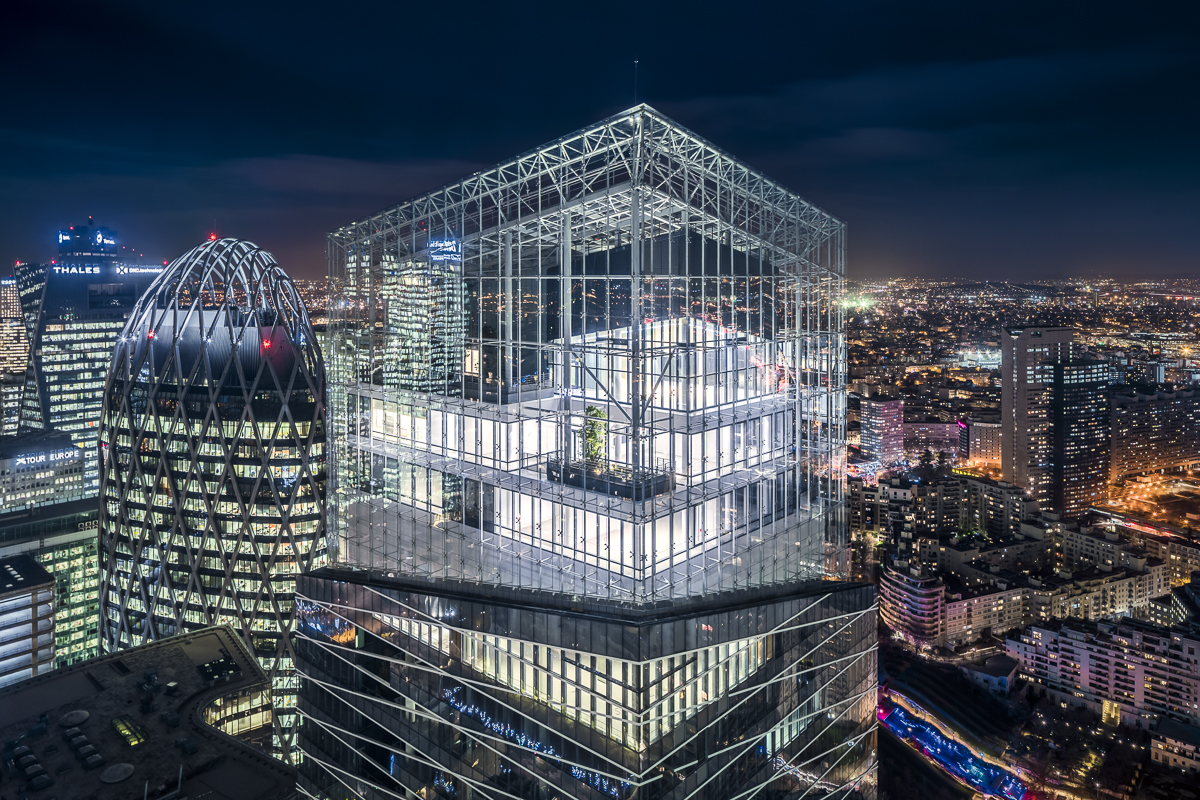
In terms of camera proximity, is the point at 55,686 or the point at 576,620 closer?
the point at 576,620

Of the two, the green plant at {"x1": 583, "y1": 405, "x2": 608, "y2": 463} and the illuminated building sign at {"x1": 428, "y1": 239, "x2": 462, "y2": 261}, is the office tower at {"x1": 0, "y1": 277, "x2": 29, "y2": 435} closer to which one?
the illuminated building sign at {"x1": 428, "y1": 239, "x2": 462, "y2": 261}

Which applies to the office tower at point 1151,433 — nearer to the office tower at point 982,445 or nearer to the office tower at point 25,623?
the office tower at point 982,445

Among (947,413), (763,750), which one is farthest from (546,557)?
(947,413)

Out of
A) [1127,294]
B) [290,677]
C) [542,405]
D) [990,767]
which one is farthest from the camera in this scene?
[1127,294]

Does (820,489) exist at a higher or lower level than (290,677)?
higher

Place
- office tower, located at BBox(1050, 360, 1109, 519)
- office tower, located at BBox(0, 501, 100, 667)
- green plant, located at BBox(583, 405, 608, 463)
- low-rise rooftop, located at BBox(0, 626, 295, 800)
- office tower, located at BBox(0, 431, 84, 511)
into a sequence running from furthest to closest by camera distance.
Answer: office tower, located at BBox(1050, 360, 1109, 519), office tower, located at BBox(0, 431, 84, 511), office tower, located at BBox(0, 501, 100, 667), low-rise rooftop, located at BBox(0, 626, 295, 800), green plant, located at BBox(583, 405, 608, 463)

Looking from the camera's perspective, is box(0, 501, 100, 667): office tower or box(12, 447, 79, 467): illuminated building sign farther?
box(12, 447, 79, 467): illuminated building sign

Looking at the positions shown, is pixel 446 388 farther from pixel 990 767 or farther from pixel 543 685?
pixel 990 767

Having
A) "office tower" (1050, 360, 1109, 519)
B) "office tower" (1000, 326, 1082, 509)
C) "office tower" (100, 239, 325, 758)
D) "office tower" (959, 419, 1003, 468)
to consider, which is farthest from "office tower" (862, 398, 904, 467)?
"office tower" (100, 239, 325, 758)
